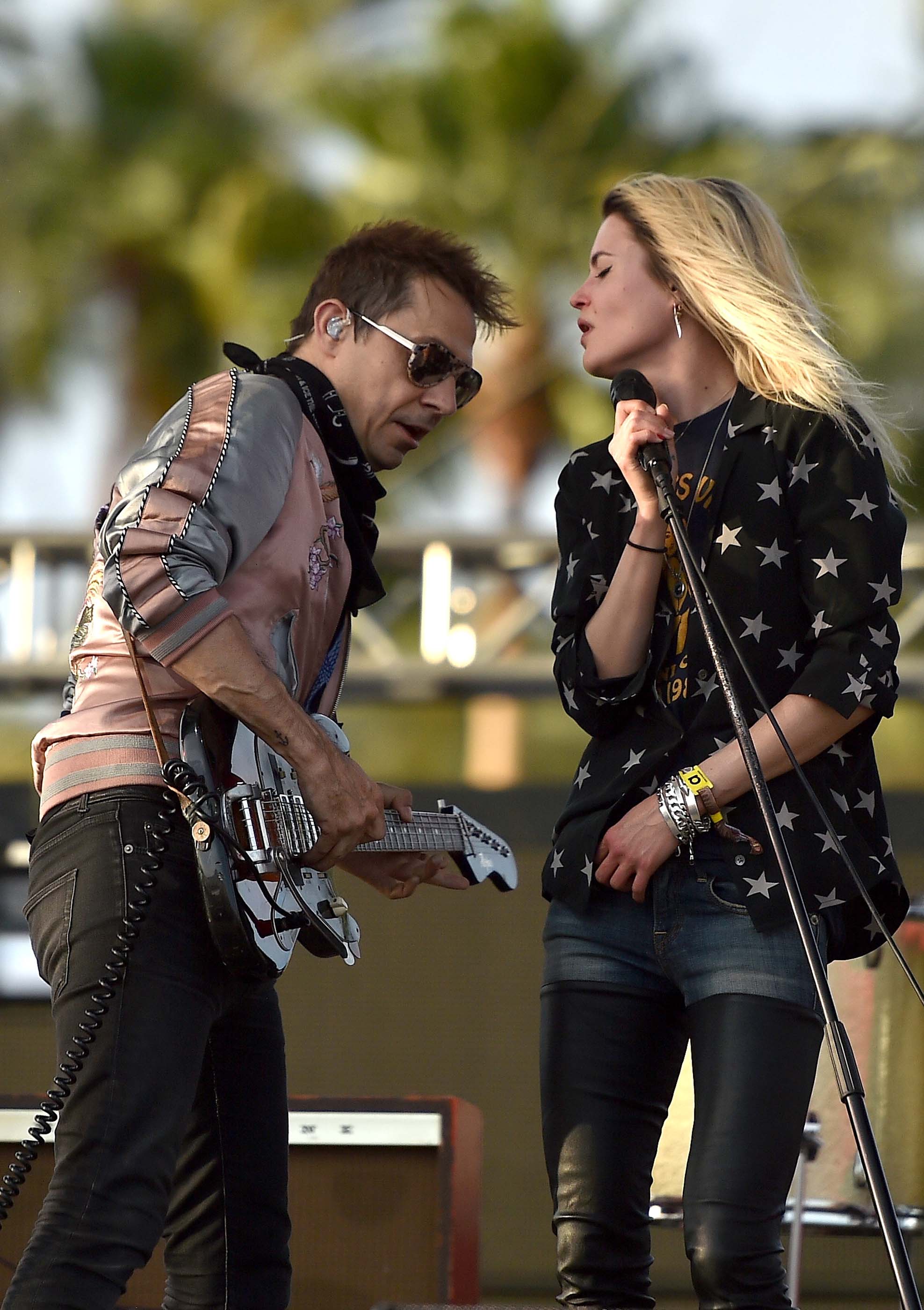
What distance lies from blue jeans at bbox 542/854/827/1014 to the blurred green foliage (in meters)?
13.3

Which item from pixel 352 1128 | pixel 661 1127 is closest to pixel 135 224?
pixel 352 1128

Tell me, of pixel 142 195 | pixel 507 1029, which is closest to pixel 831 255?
pixel 142 195

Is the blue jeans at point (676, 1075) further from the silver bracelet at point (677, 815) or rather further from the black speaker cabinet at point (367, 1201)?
the black speaker cabinet at point (367, 1201)

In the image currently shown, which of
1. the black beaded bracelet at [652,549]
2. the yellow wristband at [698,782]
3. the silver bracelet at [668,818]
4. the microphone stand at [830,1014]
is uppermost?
the black beaded bracelet at [652,549]

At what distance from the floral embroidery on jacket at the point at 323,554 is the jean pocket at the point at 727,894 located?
0.67m

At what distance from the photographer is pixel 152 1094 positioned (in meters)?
1.98

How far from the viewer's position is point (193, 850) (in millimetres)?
2090

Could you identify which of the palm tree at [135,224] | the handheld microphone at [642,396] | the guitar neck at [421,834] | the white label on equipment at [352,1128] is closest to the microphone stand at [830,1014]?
the handheld microphone at [642,396]

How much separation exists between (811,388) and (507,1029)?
9.02 feet

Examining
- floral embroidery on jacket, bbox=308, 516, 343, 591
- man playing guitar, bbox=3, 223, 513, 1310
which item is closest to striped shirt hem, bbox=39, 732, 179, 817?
man playing guitar, bbox=3, 223, 513, 1310

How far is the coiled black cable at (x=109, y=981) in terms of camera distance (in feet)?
6.49

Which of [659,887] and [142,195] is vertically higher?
[142,195]

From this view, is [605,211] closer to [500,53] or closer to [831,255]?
[831,255]

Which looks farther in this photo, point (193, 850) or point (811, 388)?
point (811, 388)
